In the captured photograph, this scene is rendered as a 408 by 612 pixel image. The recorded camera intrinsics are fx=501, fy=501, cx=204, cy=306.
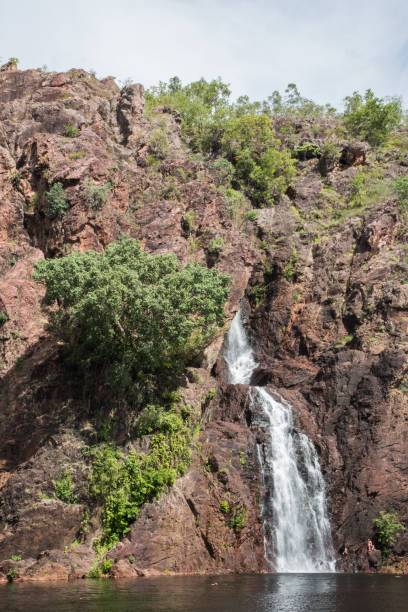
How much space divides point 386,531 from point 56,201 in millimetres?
29262

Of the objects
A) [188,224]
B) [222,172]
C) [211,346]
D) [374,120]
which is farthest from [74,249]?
[374,120]

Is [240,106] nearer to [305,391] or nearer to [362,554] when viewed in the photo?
[305,391]

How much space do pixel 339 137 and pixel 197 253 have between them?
34337mm

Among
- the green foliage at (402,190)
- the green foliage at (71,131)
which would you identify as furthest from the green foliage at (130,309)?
the green foliage at (402,190)

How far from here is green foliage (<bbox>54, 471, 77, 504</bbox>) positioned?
959 inches

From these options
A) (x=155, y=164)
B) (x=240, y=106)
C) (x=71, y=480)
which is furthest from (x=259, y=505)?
(x=240, y=106)

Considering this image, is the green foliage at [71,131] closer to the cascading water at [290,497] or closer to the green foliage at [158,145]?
the green foliage at [158,145]

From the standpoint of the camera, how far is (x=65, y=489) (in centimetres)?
2452

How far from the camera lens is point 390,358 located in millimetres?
31875

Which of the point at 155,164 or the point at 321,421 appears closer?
the point at 321,421

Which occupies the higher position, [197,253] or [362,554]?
[197,253]

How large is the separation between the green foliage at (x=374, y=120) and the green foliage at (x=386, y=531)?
4938cm

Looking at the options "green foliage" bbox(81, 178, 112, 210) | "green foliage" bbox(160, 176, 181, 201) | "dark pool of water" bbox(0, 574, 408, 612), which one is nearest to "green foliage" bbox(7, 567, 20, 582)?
"dark pool of water" bbox(0, 574, 408, 612)

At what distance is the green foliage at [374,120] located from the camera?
206 ft
